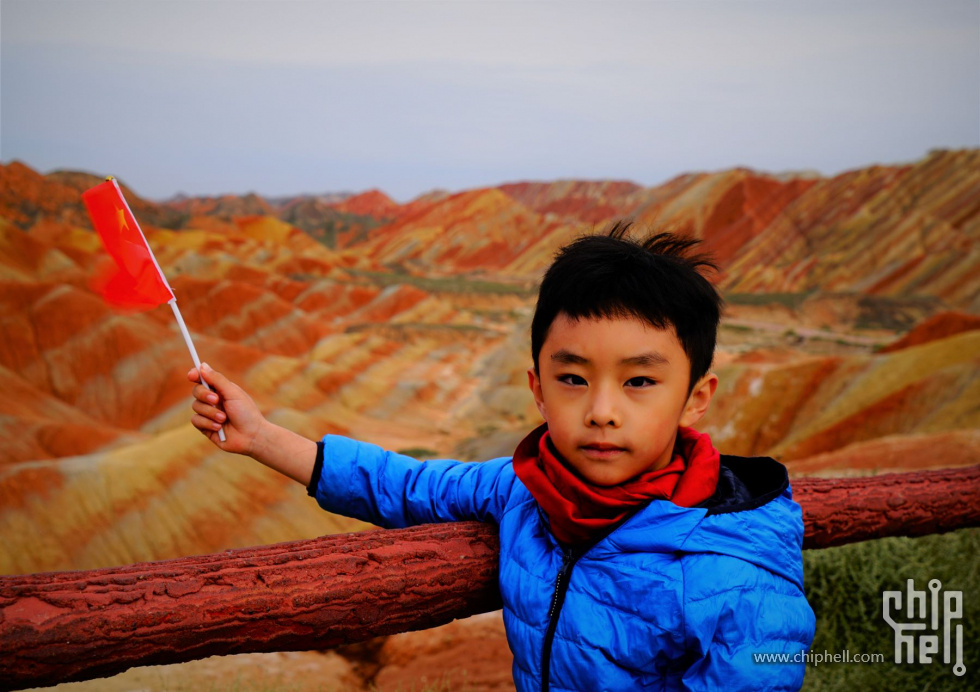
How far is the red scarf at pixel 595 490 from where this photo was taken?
160cm

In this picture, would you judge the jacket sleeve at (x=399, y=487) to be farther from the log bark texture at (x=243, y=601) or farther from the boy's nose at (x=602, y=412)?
the boy's nose at (x=602, y=412)

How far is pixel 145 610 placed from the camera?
1523 mm

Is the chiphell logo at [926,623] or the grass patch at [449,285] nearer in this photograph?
the chiphell logo at [926,623]

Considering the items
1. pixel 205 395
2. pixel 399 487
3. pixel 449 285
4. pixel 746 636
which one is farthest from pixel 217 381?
pixel 449 285

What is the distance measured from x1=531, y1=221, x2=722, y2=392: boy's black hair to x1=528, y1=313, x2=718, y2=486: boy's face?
0.03 metres

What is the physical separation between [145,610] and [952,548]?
177 inches

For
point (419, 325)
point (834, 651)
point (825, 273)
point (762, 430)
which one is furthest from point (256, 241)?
point (834, 651)

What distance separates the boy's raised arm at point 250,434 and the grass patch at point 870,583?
10.3 ft

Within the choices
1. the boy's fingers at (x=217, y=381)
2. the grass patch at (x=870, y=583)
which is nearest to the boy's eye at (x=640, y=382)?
the boy's fingers at (x=217, y=381)

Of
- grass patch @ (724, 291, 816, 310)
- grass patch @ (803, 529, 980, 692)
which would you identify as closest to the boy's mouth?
grass patch @ (803, 529, 980, 692)

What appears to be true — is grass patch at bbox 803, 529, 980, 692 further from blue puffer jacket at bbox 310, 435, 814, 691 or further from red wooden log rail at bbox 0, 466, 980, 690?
red wooden log rail at bbox 0, 466, 980, 690

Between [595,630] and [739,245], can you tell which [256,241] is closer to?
[739,245]

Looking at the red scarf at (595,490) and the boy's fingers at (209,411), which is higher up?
the boy's fingers at (209,411)

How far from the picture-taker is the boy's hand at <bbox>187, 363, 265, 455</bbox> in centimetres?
197
